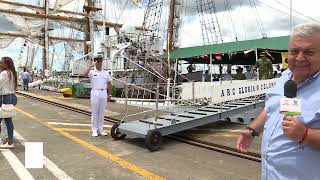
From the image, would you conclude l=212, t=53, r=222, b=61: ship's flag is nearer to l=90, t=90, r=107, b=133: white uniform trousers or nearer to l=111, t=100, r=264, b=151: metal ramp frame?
Result: l=111, t=100, r=264, b=151: metal ramp frame

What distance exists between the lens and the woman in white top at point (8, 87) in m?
8.10

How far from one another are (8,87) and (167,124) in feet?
10.3

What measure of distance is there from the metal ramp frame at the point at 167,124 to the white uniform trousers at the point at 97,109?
630 mm

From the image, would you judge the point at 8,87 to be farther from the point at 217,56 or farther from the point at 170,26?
the point at 170,26

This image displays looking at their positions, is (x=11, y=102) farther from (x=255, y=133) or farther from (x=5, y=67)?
(x=255, y=133)

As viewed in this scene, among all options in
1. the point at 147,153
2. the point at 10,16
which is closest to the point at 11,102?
the point at 147,153

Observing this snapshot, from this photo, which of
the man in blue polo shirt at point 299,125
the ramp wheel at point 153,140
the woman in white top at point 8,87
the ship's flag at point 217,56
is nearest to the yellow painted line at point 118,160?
the ramp wheel at point 153,140

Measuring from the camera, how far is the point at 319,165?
2486 millimetres

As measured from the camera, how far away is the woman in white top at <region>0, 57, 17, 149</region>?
810 centimetres

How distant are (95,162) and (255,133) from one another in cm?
438

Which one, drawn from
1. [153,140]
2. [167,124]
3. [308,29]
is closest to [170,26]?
[167,124]

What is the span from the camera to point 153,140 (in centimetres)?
786

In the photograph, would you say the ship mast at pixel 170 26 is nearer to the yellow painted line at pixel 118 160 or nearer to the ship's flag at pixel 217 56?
the ship's flag at pixel 217 56

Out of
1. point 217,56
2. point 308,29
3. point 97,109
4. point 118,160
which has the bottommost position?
point 118,160
